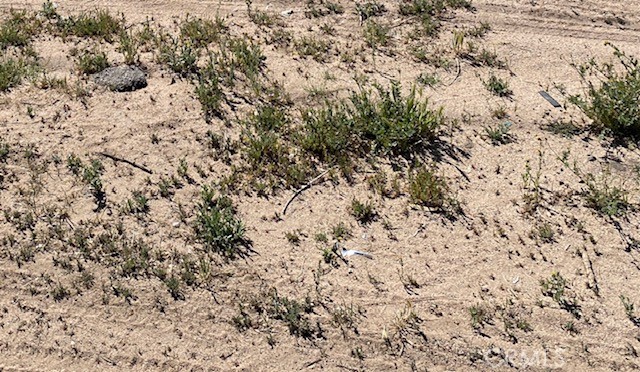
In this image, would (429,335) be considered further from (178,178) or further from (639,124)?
(639,124)

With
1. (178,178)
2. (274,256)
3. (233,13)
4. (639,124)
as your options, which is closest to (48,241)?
(178,178)

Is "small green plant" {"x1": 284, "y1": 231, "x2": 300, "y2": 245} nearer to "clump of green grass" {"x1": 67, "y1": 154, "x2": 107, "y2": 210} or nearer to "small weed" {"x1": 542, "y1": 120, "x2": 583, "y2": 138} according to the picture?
"clump of green grass" {"x1": 67, "y1": 154, "x2": 107, "y2": 210}

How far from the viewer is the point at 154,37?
29.7ft

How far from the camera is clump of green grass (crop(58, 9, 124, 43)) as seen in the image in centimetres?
913

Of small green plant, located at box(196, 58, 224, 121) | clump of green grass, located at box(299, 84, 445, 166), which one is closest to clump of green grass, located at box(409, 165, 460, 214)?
clump of green grass, located at box(299, 84, 445, 166)

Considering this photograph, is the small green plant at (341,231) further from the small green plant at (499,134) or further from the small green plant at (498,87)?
the small green plant at (498,87)

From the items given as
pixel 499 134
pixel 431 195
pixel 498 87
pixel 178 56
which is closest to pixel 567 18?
pixel 498 87

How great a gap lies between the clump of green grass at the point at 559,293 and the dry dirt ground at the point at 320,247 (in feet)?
0.08

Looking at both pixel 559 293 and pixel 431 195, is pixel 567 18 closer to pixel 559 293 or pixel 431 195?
pixel 431 195

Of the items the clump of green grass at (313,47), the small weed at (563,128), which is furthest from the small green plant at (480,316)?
the clump of green grass at (313,47)

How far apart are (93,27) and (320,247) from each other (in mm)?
4289

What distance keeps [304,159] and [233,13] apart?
2.91 m

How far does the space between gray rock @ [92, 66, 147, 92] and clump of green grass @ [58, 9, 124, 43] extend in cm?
72

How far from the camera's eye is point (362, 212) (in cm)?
699
